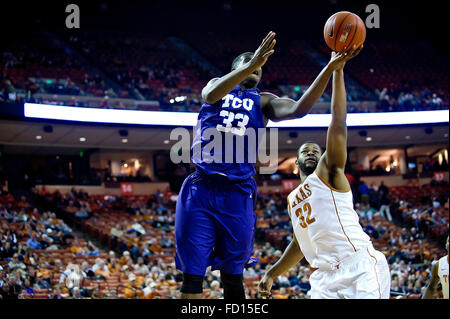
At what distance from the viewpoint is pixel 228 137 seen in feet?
11.0

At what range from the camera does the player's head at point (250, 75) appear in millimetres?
3436

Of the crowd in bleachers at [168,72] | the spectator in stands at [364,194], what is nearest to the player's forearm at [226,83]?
the crowd in bleachers at [168,72]

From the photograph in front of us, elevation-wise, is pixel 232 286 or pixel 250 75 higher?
pixel 250 75

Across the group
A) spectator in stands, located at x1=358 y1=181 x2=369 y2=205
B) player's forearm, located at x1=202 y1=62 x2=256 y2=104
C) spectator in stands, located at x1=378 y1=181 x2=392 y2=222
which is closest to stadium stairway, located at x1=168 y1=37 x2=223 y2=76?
spectator in stands, located at x1=358 y1=181 x2=369 y2=205

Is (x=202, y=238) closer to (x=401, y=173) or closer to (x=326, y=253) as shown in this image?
(x=326, y=253)

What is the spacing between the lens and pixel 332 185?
353cm

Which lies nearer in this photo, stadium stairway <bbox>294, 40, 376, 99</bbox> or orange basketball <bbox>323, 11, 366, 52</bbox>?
orange basketball <bbox>323, 11, 366, 52</bbox>

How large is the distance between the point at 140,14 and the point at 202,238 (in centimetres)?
2196

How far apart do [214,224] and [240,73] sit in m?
0.91

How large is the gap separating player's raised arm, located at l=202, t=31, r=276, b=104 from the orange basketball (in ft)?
1.33

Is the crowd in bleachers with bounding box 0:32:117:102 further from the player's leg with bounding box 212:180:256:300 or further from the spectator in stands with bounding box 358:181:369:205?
the player's leg with bounding box 212:180:256:300

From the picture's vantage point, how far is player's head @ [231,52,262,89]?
3.44 meters

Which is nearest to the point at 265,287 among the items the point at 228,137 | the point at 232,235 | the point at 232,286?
the point at 232,286

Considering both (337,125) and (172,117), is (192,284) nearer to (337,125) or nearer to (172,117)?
(337,125)
